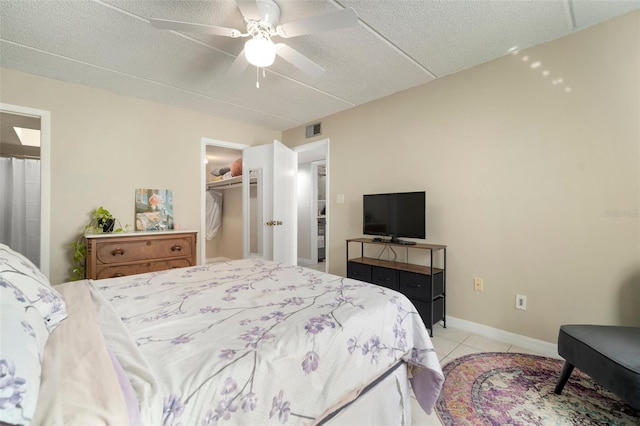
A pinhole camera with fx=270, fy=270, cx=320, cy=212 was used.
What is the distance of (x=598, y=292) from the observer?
1990 mm

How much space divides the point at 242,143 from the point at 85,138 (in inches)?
72.5

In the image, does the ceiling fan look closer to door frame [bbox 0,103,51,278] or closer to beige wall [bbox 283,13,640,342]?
beige wall [bbox 283,13,640,342]

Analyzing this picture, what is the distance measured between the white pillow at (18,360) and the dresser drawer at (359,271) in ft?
8.44

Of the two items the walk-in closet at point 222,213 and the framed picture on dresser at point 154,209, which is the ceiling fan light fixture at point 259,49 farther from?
the walk-in closet at point 222,213

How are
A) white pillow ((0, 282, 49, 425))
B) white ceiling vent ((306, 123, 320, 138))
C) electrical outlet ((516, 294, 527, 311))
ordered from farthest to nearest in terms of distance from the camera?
1. white ceiling vent ((306, 123, 320, 138))
2. electrical outlet ((516, 294, 527, 311))
3. white pillow ((0, 282, 49, 425))

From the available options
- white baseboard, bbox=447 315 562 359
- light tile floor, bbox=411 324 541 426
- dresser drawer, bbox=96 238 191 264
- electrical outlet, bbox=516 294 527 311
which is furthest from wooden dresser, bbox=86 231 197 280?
electrical outlet, bbox=516 294 527 311

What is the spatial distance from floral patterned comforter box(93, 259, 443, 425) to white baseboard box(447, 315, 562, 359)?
4.64 ft

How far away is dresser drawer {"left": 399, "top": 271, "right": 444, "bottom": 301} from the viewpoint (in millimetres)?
2525

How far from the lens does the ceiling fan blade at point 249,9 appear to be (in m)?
1.62

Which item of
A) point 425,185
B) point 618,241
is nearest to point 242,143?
point 425,185

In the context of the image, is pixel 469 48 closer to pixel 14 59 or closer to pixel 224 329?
pixel 224 329

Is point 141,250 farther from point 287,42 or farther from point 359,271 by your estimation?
point 287,42

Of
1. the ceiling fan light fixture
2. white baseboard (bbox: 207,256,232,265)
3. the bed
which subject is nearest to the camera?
the bed

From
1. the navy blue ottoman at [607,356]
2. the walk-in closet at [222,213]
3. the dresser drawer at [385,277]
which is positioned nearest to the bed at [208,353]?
the navy blue ottoman at [607,356]
